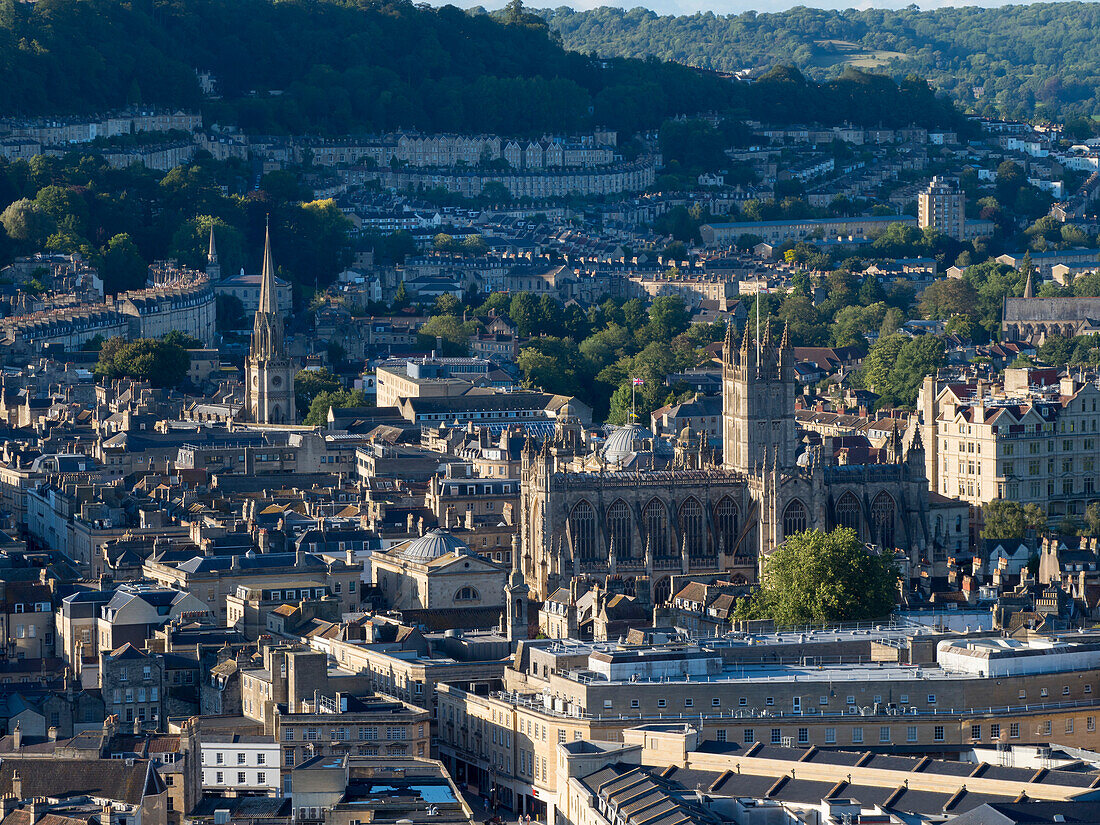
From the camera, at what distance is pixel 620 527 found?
99188 mm

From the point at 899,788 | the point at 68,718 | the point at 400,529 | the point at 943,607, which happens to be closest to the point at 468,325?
the point at 400,529

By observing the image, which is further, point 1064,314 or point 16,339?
point 1064,314

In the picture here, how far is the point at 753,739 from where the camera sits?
72188 mm

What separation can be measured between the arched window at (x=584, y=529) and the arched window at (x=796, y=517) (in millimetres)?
6677

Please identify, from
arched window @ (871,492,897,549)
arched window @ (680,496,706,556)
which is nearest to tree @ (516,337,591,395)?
arched window @ (871,492,897,549)

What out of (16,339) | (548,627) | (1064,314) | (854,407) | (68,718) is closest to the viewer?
(68,718)

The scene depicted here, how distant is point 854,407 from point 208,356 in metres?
38.6

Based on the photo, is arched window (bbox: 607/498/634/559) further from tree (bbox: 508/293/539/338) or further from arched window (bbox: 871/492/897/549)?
tree (bbox: 508/293/539/338)

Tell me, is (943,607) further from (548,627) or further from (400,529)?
(400,529)

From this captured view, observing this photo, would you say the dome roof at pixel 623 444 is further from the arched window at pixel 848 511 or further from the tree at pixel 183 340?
the tree at pixel 183 340

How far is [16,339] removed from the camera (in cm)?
16088

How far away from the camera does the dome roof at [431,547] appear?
307 ft

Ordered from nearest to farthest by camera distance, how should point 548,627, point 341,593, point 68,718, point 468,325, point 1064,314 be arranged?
point 68,718, point 548,627, point 341,593, point 468,325, point 1064,314

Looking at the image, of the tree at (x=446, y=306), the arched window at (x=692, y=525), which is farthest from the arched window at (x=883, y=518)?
the tree at (x=446, y=306)
